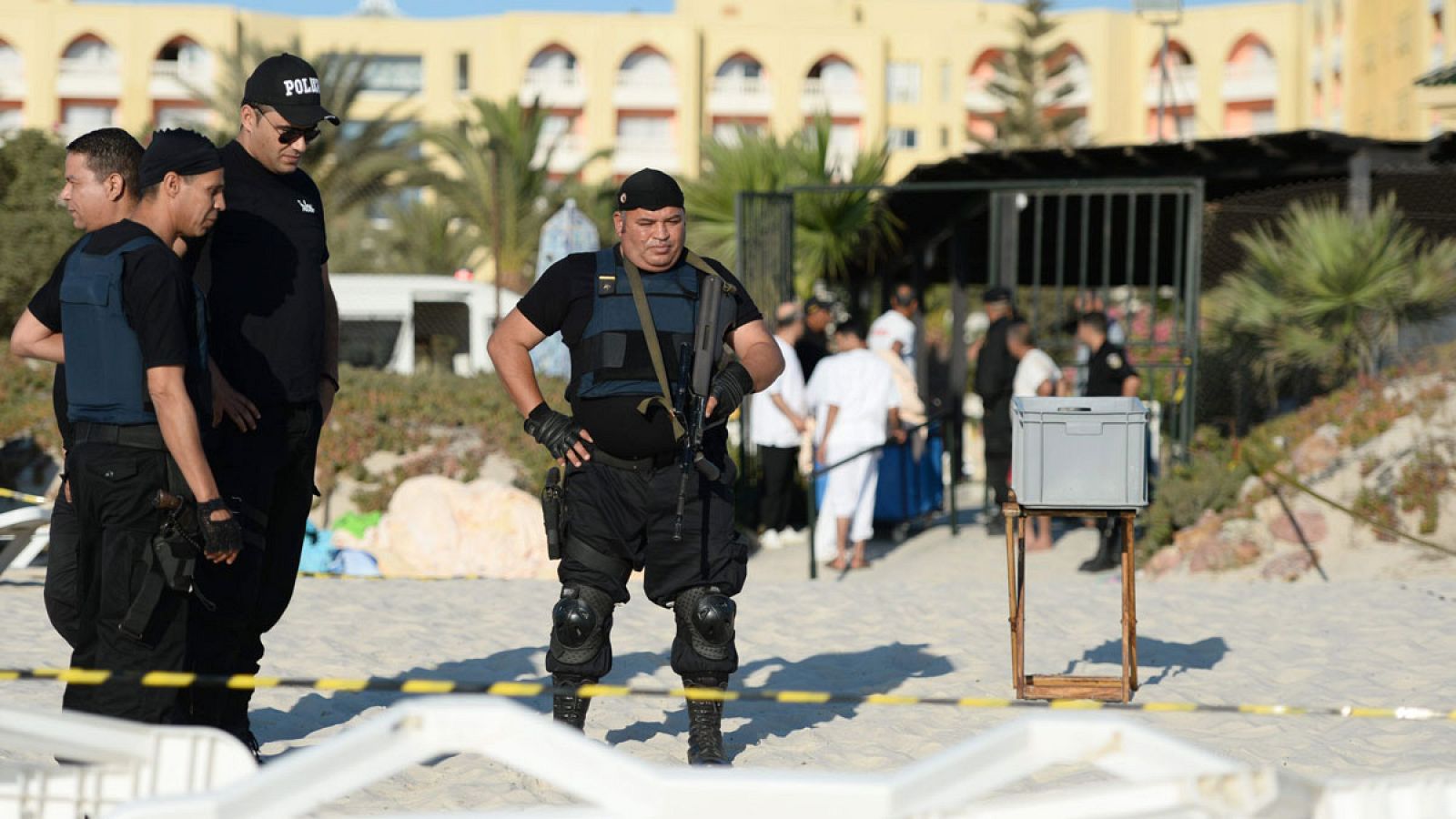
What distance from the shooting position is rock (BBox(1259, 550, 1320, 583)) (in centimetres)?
1050

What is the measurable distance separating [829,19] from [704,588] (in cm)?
5978

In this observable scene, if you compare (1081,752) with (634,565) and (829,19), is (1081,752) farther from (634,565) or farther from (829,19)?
(829,19)

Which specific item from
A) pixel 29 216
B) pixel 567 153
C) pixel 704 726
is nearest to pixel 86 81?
pixel 567 153

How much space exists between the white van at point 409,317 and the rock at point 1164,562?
1367 cm

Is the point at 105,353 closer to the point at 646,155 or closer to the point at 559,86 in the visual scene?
the point at 559,86

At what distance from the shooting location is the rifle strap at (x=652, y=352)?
490cm

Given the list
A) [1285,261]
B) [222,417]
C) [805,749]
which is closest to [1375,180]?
[1285,261]

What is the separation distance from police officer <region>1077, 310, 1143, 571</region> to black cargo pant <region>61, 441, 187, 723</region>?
7156 millimetres

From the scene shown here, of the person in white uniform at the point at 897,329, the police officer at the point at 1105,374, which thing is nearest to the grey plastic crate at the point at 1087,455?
the police officer at the point at 1105,374

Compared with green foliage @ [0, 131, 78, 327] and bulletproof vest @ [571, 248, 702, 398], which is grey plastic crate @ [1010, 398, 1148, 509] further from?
green foliage @ [0, 131, 78, 327]

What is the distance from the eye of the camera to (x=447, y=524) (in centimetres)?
1080

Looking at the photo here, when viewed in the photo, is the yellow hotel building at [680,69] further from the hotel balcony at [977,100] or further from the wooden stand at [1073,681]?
the wooden stand at [1073,681]

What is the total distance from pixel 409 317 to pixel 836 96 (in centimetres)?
3869

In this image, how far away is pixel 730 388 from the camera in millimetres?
4930
